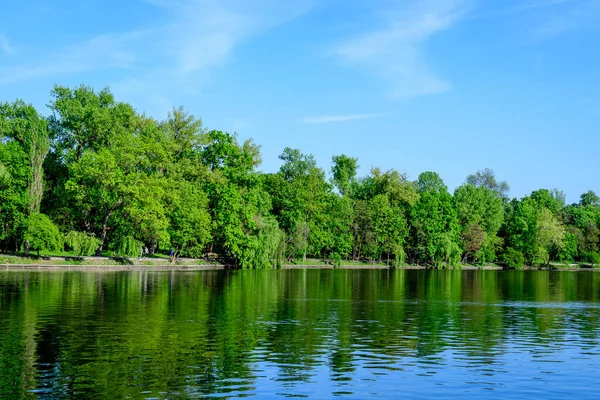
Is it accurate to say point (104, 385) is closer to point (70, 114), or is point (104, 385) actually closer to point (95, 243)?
point (95, 243)

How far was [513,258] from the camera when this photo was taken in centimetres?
A: 13988

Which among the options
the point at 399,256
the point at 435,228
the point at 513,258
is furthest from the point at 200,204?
the point at 513,258

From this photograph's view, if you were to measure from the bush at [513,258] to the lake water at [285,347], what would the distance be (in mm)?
96689

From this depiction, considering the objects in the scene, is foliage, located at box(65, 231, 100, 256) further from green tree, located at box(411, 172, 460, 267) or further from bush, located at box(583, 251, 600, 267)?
bush, located at box(583, 251, 600, 267)

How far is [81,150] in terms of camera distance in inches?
3750

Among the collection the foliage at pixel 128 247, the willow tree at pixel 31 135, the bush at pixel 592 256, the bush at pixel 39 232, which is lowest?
the bush at pixel 592 256

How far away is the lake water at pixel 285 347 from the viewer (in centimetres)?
1880

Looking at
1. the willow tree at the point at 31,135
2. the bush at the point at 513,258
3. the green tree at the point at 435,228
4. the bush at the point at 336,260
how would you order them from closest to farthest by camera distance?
the willow tree at the point at 31,135 < the bush at the point at 336,260 < the green tree at the point at 435,228 < the bush at the point at 513,258

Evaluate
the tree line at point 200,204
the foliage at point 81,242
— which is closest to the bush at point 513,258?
the tree line at point 200,204

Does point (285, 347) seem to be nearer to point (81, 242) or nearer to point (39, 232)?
point (39, 232)

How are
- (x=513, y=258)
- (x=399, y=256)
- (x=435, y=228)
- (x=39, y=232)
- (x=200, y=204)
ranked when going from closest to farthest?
(x=39, y=232), (x=200, y=204), (x=399, y=256), (x=435, y=228), (x=513, y=258)

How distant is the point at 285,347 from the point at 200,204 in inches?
2776

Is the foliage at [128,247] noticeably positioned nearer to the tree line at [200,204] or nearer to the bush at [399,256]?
the tree line at [200,204]

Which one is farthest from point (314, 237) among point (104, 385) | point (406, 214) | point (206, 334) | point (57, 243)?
point (104, 385)
